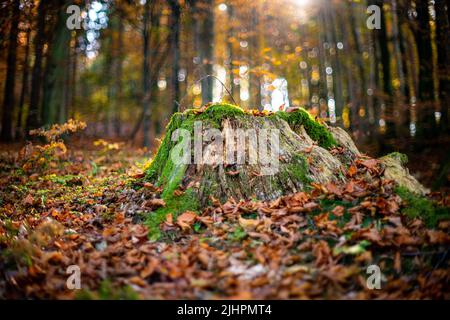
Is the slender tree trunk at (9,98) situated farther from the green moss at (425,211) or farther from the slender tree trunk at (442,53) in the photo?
the slender tree trunk at (442,53)

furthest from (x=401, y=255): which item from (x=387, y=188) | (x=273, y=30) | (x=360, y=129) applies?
(x=273, y=30)

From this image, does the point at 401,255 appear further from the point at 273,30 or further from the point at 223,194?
the point at 273,30

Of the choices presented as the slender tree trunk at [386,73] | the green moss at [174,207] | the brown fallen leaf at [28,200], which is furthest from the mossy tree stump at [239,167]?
the slender tree trunk at [386,73]

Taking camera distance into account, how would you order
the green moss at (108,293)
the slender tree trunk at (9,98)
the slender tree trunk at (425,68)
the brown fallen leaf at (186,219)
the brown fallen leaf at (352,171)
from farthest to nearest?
the slender tree trunk at (9,98) → the slender tree trunk at (425,68) → the brown fallen leaf at (352,171) → the brown fallen leaf at (186,219) → the green moss at (108,293)

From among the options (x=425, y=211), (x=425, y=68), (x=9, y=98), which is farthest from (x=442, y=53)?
(x=9, y=98)

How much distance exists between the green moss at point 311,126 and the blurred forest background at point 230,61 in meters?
0.32

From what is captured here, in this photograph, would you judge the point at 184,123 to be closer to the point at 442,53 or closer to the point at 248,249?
the point at 248,249

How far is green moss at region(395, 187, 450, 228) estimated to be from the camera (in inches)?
133

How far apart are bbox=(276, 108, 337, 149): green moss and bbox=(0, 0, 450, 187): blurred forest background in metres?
0.32

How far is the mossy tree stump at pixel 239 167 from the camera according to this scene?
430 cm

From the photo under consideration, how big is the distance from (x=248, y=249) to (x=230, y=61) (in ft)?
48.4

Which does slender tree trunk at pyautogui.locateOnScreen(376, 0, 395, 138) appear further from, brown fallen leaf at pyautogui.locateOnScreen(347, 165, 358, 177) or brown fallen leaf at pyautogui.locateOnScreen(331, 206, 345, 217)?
brown fallen leaf at pyautogui.locateOnScreen(331, 206, 345, 217)

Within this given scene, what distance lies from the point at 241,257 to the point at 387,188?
83.4 inches

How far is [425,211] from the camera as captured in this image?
3475 millimetres
